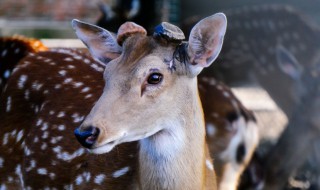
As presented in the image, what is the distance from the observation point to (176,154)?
3.50m

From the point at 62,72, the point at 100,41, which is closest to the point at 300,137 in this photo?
the point at 62,72

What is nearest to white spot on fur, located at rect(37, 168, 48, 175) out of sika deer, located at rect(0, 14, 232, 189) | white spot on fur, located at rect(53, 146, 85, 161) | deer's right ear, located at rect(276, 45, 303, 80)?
sika deer, located at rect(0, 14, 232, 189)

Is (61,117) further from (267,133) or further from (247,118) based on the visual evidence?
(267,133)

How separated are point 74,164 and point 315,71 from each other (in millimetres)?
2784

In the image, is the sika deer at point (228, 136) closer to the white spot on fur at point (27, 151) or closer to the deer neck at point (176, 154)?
the white spot on fur at point (27, 151)

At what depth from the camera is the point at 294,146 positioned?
19.4ft

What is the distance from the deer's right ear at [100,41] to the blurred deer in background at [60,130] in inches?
18.1

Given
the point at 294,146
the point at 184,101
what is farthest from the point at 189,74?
the point at 294,146

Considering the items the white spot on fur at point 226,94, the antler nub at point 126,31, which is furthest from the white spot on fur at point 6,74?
the antler nub at point 126,31

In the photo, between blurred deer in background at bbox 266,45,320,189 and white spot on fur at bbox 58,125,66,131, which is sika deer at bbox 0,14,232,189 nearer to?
white spot on fur at bbox 58,125,66,131

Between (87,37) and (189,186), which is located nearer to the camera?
(189,186)

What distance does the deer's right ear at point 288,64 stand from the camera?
6.34m

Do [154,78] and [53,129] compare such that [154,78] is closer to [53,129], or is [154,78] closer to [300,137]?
[53,129]

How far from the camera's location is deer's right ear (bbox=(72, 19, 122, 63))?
12.3 feet
